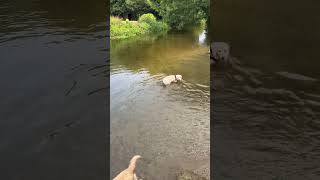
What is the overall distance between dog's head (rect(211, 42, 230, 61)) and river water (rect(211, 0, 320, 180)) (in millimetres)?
423

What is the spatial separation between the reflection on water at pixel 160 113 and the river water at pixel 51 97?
1.88 ft

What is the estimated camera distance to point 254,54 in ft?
49.8

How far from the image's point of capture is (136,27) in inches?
1032

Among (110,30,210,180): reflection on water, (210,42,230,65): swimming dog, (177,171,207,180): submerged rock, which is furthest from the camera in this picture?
(210,42,230,65): swimming dog

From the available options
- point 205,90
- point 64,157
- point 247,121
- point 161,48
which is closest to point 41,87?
point 64,157

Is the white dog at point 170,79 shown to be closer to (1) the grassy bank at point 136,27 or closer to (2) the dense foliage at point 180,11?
(1) the grassy bank at point 136,27

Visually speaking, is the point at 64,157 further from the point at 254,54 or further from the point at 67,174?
the point at 254,54

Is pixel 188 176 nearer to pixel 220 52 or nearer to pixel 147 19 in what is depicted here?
pixel 220 52

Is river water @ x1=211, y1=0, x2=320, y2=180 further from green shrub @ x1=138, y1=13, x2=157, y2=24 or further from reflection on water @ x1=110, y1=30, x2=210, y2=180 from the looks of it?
green shrub @ x1=138, y1=13, x2=157, y2=24

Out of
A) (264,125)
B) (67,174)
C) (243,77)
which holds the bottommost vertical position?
(67,174)

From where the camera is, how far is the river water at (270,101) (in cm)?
831

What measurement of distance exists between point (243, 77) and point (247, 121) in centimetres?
323

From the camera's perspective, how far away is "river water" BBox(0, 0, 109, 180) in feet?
28.3

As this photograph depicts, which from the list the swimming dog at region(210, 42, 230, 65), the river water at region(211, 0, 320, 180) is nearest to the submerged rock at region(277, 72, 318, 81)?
the river water at region(211, 0, 320, 180)
